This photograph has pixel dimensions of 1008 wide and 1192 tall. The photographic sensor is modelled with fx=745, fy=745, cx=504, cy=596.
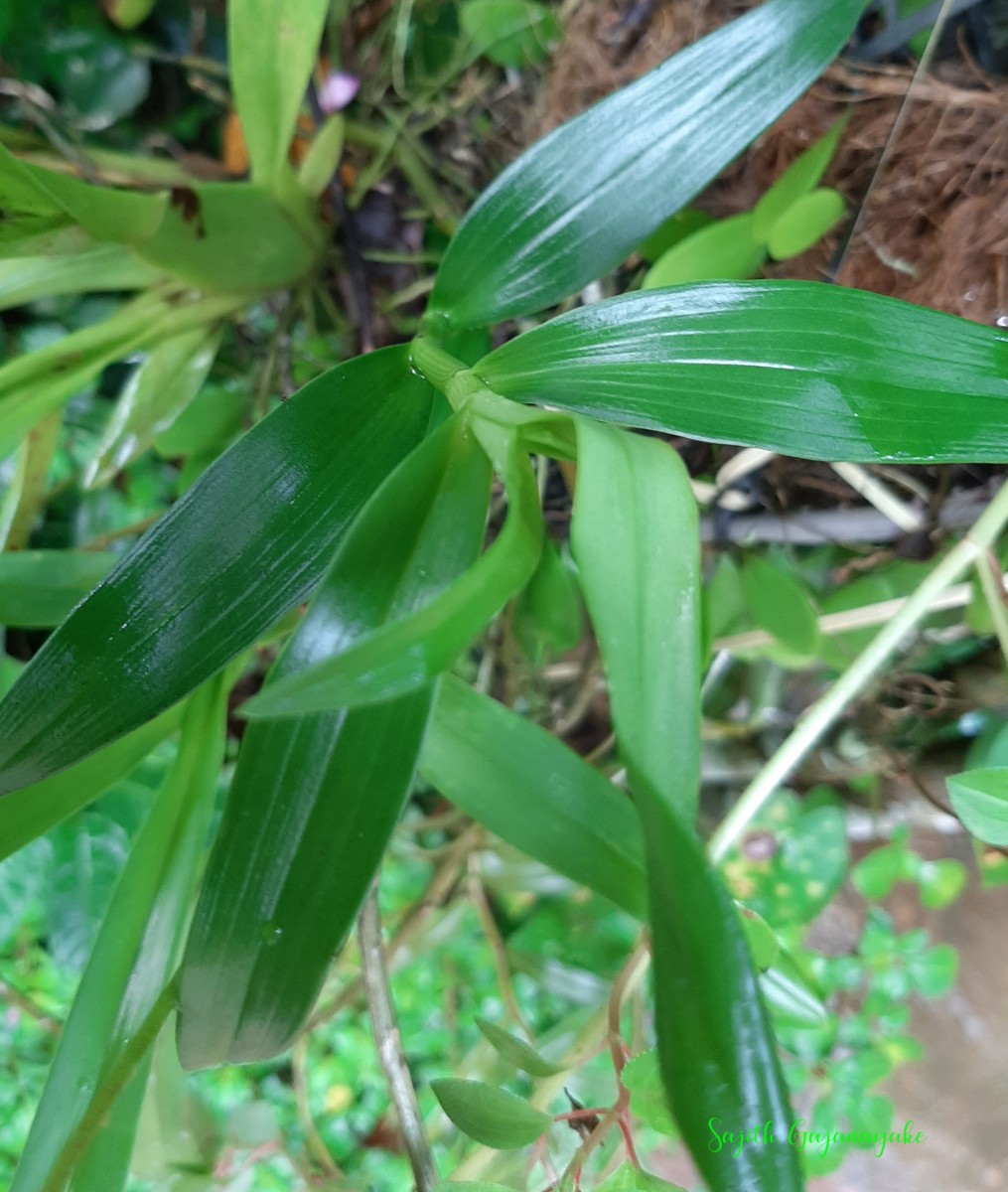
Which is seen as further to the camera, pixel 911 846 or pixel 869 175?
pixel 911 846

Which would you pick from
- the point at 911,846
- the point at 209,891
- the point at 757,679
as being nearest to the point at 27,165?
the point at 209,891

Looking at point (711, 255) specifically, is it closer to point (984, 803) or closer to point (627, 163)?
point (627, 163)

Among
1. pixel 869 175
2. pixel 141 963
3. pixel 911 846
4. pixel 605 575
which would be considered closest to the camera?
pixel 605 575

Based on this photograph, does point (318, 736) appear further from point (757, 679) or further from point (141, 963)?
point (757, 679)

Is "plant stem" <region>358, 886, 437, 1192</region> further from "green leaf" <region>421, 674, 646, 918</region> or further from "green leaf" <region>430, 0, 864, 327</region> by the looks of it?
"green leaf" <region>430, 0, 864, 327</region>

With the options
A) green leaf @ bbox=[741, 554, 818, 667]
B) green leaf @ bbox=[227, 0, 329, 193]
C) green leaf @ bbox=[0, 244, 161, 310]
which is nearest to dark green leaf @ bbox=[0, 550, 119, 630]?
green leaf @ bbox=[0, 244, 161, 310]

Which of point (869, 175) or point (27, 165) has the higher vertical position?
point (27, 165)

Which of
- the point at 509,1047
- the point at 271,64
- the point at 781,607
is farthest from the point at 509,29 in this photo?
the point at 509,1047
